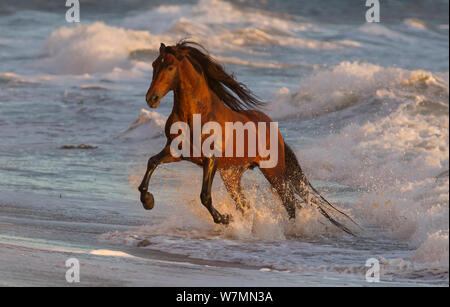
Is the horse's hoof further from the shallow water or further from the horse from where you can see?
the shallow water

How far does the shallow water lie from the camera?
6324 millimetres

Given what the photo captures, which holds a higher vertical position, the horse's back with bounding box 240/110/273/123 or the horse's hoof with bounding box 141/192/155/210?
the horse's back with bounding box 240/110/273/123

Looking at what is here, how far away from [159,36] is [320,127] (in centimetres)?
1449

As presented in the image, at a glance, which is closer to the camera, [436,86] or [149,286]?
[149,286]

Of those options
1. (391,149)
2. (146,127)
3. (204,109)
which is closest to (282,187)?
(204,109)

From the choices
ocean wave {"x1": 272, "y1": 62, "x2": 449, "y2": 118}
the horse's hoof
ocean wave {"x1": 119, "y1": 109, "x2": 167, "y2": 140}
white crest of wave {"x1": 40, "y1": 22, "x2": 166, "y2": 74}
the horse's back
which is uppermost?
white crest of wave {"x1": 40, "y1": 22, "x2": 166, "y2": 74}

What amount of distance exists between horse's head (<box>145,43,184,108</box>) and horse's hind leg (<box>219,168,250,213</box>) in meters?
1.11

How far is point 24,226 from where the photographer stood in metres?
6.87

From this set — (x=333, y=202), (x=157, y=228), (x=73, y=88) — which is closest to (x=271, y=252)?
(x=157, y=228)

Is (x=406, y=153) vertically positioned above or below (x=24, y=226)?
above

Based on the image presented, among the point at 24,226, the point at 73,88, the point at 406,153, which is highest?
the point at 73,88

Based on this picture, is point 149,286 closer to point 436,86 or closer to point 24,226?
point 24,226

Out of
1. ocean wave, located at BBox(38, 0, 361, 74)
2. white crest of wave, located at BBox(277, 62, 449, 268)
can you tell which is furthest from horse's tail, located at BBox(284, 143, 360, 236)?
ocean wave, located at BBox(38, 0, 361, 74)

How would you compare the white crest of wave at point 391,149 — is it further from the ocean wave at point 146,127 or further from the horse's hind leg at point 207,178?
the ocean wave at point 146,127
